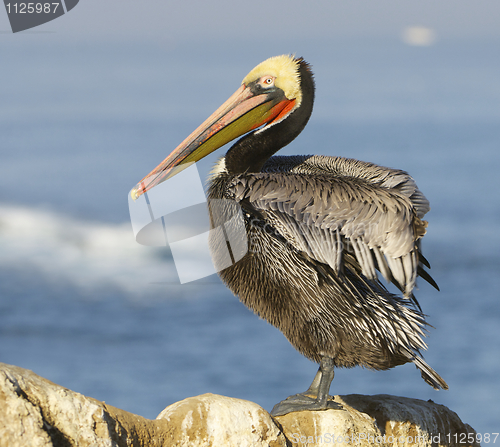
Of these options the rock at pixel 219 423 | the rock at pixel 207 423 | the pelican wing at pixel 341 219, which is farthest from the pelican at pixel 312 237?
the rock at pixel 219 423

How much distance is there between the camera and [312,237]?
368 cm

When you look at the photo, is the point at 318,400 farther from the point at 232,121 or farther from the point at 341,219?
the point at 232,121

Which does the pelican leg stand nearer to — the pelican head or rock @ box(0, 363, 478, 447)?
rock @ box(0, 363, 478, 447)

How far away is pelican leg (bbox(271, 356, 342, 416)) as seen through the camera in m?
3.94

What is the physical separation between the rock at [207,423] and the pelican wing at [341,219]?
3.05ft

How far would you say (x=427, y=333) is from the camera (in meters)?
4.11

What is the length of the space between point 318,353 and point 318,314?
0.32m

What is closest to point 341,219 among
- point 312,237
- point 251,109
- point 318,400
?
point 312,237

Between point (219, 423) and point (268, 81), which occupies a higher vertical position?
point (268, 81)

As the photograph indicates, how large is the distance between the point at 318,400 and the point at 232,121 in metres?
1.93

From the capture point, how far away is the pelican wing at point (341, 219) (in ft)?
11.9

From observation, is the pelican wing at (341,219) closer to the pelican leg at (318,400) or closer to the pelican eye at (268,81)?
the pelican leg at (318,400)

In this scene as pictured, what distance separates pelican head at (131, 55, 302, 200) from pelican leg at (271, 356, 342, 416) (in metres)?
1.61

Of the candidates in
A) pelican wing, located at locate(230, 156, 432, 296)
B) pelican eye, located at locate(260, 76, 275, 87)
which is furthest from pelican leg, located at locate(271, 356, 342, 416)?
pelican eye, located at locate(260, 76, 275, 87)
